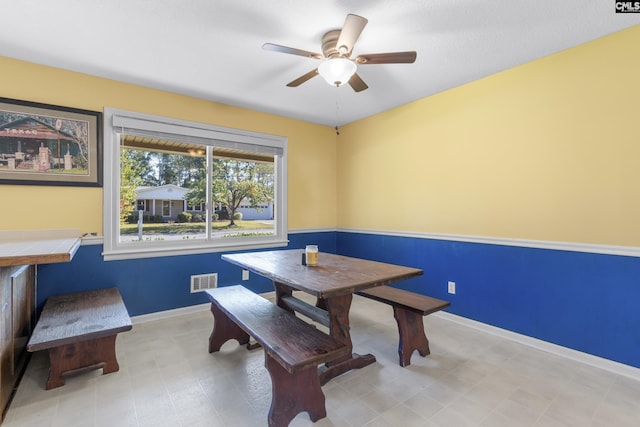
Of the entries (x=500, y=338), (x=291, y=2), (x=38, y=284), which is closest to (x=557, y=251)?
(x=500, y=338)

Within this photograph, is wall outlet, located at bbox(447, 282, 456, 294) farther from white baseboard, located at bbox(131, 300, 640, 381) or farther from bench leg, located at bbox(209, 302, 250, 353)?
bench leg, located at bbox(209, 302, 250, 353)

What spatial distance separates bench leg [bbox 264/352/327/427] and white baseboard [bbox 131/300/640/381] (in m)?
2.01

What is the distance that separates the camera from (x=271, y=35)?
219 centimetres

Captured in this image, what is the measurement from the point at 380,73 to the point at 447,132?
3.35 ft

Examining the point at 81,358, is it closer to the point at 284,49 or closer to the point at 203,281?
the point at 203,281

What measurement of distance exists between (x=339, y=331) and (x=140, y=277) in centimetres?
230


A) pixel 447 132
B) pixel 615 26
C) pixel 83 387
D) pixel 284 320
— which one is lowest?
pixel 83 387

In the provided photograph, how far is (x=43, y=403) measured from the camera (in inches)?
69.5

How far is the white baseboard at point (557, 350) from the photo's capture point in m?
2.10

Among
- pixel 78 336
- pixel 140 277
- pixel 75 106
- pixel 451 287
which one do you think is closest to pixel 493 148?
pixel 451 287

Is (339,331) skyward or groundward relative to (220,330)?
skyward

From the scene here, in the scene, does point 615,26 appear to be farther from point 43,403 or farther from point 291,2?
point 43,403

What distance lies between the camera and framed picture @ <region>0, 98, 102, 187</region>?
97.6 inches

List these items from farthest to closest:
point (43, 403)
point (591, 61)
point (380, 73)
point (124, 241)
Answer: point (124, 241)
point (380, 73)
point (591, 61)
point (43, 403)
